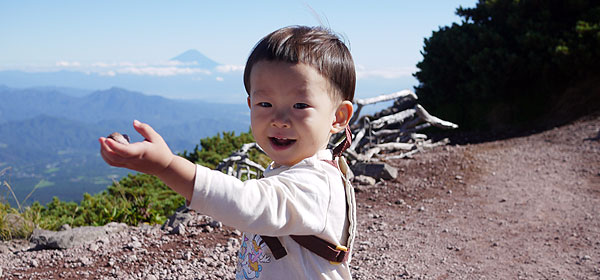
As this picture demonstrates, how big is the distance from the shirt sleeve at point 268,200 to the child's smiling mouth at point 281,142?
105 mm

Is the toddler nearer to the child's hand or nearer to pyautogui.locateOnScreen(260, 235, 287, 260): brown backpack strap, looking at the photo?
pyautogui.locateOnScreen(260, 235, 287, 260): brown backpack strap

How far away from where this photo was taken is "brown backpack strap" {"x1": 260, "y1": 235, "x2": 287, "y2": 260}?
1.63m

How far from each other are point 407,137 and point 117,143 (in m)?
7.91

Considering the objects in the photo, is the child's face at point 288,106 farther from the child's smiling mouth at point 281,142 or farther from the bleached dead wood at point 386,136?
the bleached dead wood at point 386,136

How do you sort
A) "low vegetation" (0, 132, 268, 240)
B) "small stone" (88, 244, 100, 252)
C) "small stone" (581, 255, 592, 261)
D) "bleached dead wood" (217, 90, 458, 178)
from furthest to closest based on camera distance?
"bleached dead wood" (217, 90, 458, 178) → "low vegetation" (0, 132, 268, 240) → "small stone" (88, 244, 100, 252) → "small stone" (581, 255, 592, 261)

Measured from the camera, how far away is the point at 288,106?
1.63 metres

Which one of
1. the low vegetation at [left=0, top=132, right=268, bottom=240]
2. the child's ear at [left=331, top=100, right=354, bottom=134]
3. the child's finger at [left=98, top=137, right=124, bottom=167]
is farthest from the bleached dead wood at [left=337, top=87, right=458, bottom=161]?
the child's finger at [left=98, top=137, right=124, bottom=167]

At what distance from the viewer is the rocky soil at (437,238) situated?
151 inches

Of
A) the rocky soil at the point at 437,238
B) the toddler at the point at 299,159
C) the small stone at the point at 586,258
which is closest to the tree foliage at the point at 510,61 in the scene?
the rocky soil at the point at 437,238

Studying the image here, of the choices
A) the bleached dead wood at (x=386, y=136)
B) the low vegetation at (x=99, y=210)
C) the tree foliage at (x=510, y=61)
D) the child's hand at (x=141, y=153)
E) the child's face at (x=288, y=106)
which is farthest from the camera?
the tree foliage at (x=510, y=61)

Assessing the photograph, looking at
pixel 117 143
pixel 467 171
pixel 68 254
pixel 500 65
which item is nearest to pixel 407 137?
pixel 467 171

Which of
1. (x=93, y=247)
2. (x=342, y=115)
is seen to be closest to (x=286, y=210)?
(x=342, y=115)

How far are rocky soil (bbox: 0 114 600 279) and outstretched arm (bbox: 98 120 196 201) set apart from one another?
2633 mm

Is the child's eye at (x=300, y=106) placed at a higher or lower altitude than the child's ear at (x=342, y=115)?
higher
